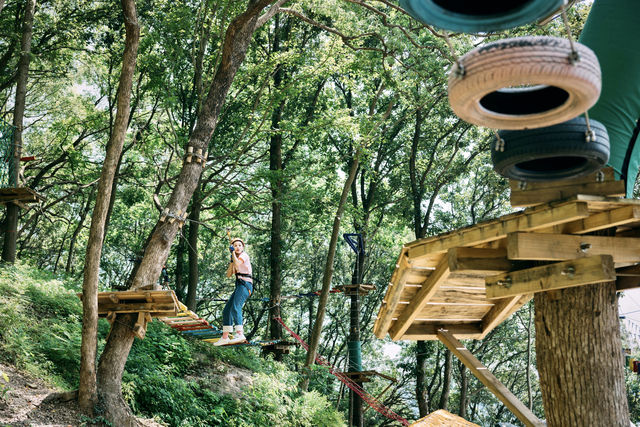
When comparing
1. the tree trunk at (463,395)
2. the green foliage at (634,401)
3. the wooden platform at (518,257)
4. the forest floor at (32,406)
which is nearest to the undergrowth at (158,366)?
the forest floor at (32,406)

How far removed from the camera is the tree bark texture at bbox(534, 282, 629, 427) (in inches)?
166

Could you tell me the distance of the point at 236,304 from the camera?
10219mm

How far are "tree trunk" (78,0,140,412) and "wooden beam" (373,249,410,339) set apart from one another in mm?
3676

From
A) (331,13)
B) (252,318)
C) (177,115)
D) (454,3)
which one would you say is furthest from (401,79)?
(252,318)

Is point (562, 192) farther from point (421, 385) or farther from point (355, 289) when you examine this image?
point (421, 385)

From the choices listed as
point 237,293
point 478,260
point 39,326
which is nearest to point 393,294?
point 478,260

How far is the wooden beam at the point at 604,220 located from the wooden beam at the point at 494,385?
1584 mm

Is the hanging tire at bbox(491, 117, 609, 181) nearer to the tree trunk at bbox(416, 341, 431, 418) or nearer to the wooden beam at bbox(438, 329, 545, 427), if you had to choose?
the wooden beam at bbox(438, 329, 545, 427)

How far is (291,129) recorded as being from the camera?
581 inches

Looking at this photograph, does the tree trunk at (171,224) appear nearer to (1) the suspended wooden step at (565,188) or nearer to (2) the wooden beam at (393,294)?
(2) the wooden beam at (393,294)

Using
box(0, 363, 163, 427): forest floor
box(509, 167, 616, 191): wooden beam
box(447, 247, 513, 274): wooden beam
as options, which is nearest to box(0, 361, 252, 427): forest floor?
box(0, 363, 163, 427): forest floor

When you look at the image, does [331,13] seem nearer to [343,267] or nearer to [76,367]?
[76,367]

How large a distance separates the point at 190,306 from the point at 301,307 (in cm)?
1252

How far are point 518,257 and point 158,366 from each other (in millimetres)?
8476
